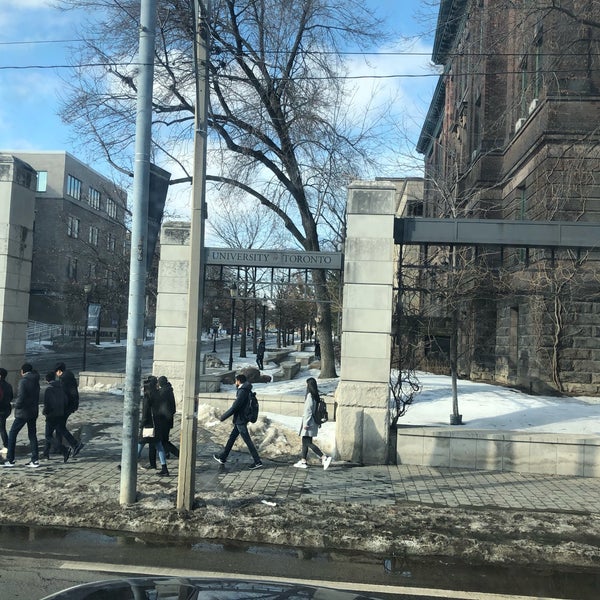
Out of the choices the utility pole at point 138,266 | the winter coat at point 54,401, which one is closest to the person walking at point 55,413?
the winter coat at point 54,401

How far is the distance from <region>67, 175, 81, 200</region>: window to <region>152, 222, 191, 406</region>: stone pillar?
168 ft

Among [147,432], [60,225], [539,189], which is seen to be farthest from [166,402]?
[60,225]

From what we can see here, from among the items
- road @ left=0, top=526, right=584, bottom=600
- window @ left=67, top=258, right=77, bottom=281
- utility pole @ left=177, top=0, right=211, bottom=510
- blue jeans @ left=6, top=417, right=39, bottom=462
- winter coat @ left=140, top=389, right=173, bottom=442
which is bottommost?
road @ left=0, top=526, right=584, bottom=600

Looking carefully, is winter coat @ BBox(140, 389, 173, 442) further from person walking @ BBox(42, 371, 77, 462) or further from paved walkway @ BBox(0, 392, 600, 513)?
person walking @ BBox(42, 371, 77, 462)

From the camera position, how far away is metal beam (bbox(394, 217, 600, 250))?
9914mm

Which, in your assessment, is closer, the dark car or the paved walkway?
the dark car

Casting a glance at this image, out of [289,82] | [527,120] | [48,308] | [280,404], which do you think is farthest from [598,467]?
[48,308]

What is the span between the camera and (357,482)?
27.9ft

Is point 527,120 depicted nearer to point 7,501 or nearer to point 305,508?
point 305,508

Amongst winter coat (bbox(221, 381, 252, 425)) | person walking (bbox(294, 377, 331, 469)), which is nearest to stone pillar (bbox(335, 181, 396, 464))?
person walking (bbox(294, 377, 331, 469))

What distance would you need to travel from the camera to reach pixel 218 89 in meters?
17.4

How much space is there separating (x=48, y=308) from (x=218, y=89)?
158 feet

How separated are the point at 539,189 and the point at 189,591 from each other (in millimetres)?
16413

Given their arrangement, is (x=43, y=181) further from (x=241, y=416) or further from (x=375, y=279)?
(x=241, y=416)
